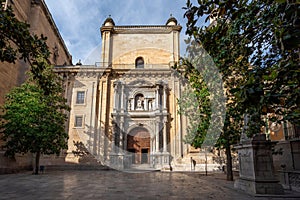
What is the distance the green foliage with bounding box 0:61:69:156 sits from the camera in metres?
12.4

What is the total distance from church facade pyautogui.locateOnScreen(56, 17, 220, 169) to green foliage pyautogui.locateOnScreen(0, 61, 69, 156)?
5309 mm

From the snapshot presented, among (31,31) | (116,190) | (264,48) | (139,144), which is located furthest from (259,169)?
(31,31)

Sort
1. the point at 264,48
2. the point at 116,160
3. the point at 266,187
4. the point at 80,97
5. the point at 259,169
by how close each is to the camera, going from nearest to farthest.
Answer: the point at 264,48, the point at 266,187, the point at 259,169, the point at 116,160, the point at 80,97

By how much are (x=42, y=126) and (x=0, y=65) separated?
18.6 feet

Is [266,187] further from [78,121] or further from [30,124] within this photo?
[78,121]

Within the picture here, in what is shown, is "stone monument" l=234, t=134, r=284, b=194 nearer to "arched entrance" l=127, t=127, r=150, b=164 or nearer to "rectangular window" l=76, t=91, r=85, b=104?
"arched entrance" l=127, t=127, r=150, b=164

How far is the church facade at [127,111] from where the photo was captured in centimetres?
1830

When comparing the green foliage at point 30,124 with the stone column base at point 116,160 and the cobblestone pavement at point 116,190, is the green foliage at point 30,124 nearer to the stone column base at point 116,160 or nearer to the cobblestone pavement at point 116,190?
the cobblestone pavement at point 116,190

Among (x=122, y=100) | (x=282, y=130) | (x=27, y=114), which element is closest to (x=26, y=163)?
(x=27, y=114)

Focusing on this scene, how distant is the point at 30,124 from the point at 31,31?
31.3ft

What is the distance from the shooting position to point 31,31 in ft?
59.2

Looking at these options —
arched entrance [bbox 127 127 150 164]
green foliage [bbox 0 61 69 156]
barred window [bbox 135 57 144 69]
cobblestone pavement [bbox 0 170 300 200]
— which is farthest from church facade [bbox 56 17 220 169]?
cobblestone pavement [bbox 0 170 300 200]

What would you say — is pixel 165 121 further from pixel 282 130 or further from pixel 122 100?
pixel 282 130

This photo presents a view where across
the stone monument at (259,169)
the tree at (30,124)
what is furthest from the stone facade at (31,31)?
the stone monument at (259,169)
